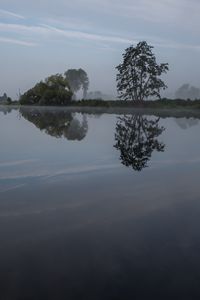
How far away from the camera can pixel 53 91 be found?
8912 cm

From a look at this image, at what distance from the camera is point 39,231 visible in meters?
6.30

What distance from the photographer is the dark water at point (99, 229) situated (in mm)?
4523

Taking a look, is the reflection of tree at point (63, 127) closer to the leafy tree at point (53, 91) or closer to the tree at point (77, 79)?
the leafy tree at point (53, 91)

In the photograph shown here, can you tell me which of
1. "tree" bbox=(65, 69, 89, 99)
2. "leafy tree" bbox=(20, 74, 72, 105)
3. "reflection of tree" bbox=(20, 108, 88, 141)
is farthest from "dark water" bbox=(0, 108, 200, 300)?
"tree" bbox=(65, 69, 89, 99)

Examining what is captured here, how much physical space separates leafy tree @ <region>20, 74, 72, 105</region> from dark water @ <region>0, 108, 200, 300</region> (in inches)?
3031

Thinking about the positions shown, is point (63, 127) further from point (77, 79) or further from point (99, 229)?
point (77, 79)

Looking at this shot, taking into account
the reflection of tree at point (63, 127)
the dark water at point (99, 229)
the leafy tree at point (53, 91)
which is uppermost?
the leafy tree at point (53, 91)

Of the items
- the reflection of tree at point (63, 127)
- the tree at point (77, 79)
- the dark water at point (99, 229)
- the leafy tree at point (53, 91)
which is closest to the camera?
the dark water at point (99, 229)

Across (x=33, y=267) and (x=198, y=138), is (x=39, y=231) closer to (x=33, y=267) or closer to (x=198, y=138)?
(x=33, y=267)

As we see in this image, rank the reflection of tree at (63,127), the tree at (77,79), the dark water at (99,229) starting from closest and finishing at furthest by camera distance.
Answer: the dark water at (99,229), the reflection of tree at (63,127), the tree at (77,79)

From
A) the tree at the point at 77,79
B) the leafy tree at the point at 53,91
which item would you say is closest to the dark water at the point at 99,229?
the leafy tree at the point at 53,91

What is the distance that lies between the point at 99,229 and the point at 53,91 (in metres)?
84.5

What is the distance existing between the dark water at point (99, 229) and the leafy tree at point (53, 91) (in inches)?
3031

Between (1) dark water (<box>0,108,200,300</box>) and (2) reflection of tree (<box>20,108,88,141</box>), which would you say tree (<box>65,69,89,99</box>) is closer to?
(2) reflection of tree (<box>20,108,88,141</box>)
